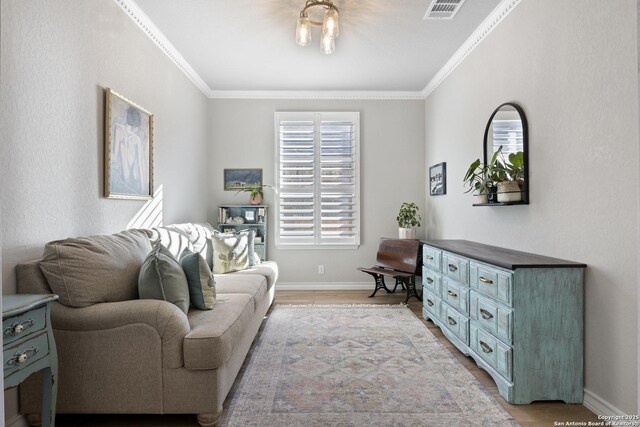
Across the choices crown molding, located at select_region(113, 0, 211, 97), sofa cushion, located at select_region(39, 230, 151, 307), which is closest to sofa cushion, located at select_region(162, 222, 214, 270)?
sofa cushion, located at select_region(39, 230, 151, 307)

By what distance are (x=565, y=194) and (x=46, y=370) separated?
2971mm

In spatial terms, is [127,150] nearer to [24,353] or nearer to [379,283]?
[24,353]

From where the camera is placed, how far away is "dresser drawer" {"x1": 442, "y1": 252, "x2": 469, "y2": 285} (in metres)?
2.99

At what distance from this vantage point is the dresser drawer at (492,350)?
237 cm

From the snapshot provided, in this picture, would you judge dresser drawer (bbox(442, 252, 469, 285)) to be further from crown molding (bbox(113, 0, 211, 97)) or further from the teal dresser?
crown molding (bbox(113, 0, 211, 97))

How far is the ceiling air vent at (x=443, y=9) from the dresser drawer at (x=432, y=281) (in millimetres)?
2270

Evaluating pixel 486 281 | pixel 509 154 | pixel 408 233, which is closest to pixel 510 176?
pixel 509 154

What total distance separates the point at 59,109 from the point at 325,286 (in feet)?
13.0

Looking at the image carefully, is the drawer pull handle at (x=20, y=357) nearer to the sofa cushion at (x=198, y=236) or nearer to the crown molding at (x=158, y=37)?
the sofa cushion at (x=198, y=236)

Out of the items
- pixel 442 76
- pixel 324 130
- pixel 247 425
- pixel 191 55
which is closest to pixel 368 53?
pixel 442 76

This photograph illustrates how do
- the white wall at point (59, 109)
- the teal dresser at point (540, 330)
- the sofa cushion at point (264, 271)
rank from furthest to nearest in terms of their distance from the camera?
1. the sofa cushion at point (264, 271)
2. the teal dresser at point (540, 330)
3. the white wall at point (59, 109)

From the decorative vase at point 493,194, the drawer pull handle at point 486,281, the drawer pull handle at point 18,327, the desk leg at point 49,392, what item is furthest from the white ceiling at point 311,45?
the desk leg at point 49,392

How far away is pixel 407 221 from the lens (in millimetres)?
5316

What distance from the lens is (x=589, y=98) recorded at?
7.40ft
